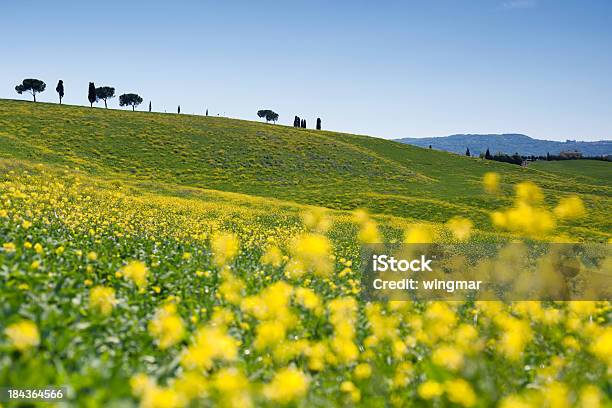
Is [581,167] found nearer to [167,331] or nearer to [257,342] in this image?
[257,342]

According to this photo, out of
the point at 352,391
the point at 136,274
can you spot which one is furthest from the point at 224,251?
the point at 352,391

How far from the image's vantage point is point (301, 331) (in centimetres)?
733

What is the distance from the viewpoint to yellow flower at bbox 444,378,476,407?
13.7 ft

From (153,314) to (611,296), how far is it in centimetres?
1171

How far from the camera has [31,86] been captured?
12681 centimetres

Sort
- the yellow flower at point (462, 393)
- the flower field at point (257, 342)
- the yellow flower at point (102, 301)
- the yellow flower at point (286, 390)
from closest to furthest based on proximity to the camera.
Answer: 1. the yellow flower at point (286, 390)
2. the yellow flower at point (462, 393)
3. the flower field at point (257, 342)
4. the yellow flower at point (102, 301)

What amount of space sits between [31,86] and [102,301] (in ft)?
458

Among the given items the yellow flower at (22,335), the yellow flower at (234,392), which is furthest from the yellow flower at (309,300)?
the yellow flower at (22,335)

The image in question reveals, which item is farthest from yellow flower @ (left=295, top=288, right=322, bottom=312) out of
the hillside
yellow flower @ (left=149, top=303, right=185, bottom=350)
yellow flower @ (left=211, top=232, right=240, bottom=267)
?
the hillside

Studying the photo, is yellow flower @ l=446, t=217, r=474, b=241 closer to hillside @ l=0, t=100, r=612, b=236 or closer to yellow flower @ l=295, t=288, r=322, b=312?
yellow flower @ l=295, t=288, r=322, b=312

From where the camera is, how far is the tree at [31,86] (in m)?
126

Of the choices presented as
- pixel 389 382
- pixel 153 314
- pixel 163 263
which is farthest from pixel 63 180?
A: pixel 389 382

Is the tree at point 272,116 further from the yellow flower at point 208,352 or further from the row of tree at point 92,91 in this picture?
the yellow flower at point 208,352

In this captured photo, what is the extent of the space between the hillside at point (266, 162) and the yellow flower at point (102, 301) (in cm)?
4145
